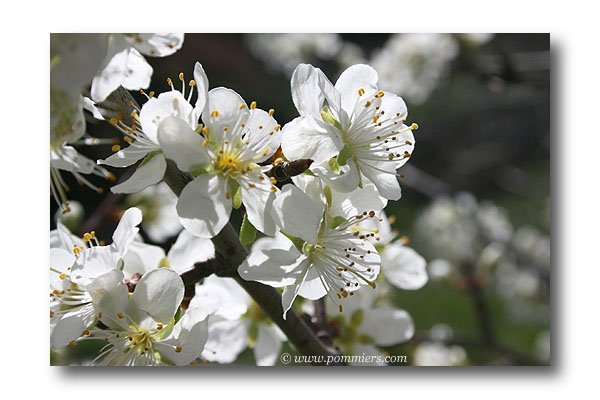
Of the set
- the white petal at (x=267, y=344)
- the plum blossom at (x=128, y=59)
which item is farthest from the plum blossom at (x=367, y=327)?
the plum blossom at (x=128, y=59)

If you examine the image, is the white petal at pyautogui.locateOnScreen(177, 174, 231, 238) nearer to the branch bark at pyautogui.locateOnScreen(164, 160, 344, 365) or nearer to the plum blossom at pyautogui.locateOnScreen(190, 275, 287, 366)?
the branch bark at pyautogui.locateOnScreen(164, 160, 344, 365)

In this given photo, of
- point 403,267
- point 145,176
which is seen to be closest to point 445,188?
point 403,267

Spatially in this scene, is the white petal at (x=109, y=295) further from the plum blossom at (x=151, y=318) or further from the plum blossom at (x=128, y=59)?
the plum blossom at (x=128, y=59)

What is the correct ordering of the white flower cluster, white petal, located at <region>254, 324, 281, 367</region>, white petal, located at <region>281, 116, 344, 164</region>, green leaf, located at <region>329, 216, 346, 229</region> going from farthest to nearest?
white petal, located at <region>254, 324, 281, 367</region>
green leaf, located at <region>329, 216, 346, 229</region>
white petal, located at <region>281, 116, 344, 164</region>
the white flower cluster

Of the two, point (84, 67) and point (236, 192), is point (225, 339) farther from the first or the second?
point (84, 67)

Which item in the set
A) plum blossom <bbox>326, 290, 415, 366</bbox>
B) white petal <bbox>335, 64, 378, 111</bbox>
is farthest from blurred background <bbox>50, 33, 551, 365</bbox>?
plum blossom <bbox>326, 290, 415, 366</bbox>
